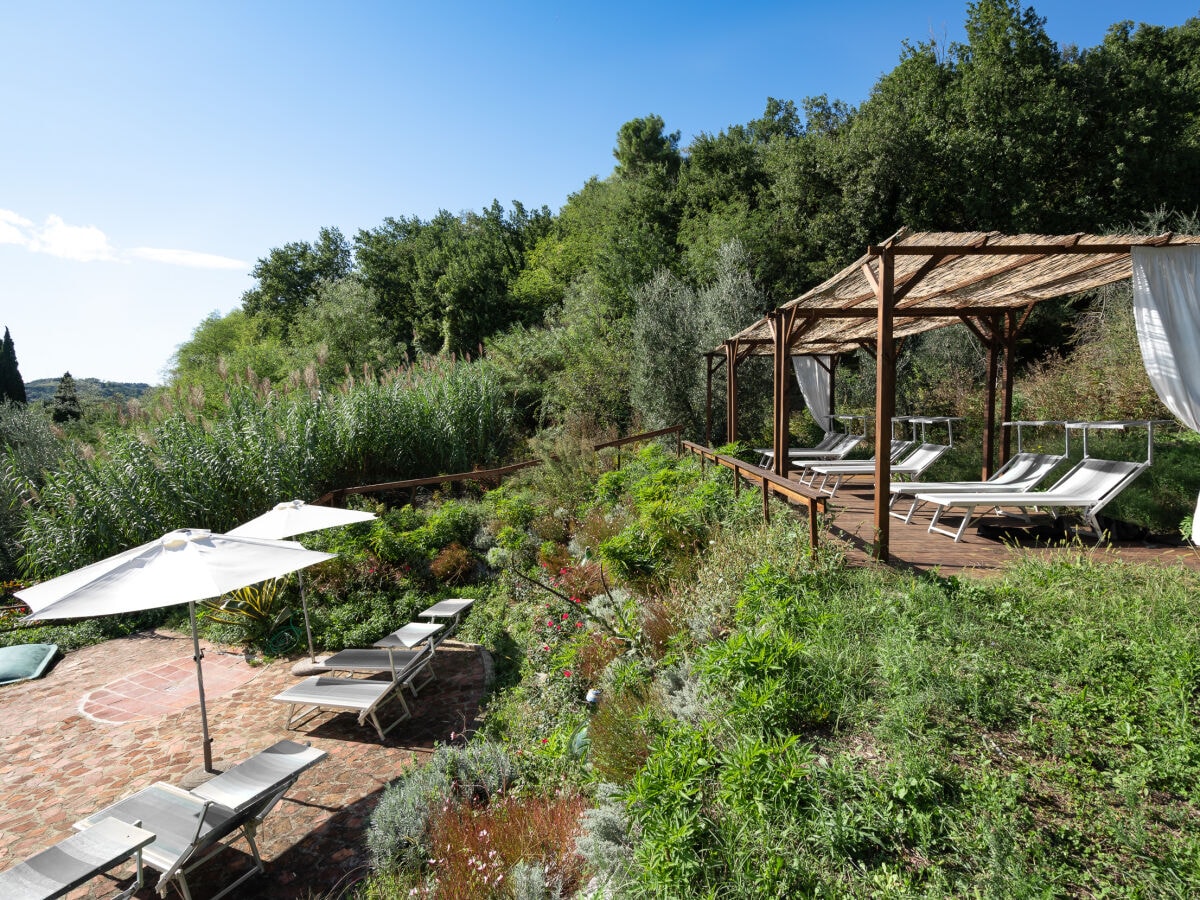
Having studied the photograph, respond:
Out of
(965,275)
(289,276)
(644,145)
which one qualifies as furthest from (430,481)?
(289,276)

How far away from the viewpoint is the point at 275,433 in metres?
8.20

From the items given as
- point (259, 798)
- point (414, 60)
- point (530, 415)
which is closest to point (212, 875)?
point (259, 798)

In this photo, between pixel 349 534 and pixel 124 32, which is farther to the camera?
pixel 349 534

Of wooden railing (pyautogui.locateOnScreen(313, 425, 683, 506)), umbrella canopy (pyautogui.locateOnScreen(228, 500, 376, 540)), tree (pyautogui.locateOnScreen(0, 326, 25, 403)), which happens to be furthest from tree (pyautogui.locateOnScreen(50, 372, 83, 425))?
umbrella canopy (pyautogui.locateOnScreen(228, 500, 376, 540))

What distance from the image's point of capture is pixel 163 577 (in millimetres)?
3674

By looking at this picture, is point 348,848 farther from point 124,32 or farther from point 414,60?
point 414,60

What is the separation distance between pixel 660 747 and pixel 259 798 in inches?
101

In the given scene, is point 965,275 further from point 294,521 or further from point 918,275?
point 294,521

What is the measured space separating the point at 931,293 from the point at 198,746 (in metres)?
8.20

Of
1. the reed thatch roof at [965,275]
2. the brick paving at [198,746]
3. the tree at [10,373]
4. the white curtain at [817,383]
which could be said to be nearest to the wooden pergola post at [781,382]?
the reed thatch roof at [965,275]

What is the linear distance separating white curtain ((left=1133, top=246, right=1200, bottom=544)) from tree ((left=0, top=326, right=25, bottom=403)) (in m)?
39.8

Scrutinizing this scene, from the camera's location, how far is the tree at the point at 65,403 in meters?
25.2

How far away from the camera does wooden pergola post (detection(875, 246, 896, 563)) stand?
14.1 ft

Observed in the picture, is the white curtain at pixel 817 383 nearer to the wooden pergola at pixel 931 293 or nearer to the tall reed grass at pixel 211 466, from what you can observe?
the wooden pergola at pixel 931 293
